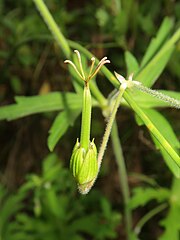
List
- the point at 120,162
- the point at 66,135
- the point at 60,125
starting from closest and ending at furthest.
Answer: the point at 60,125, the point at 120,162, the point at 66,135

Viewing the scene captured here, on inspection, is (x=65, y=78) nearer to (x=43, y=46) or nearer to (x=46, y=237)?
(x=43, y=46)

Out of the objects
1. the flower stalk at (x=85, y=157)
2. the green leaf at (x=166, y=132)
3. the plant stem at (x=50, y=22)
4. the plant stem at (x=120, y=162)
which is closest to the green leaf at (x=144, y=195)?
the plant stem at (x=120, y=162)

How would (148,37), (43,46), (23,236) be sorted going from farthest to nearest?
(43,46), (148,37), (23,236)

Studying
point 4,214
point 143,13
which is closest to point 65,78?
point 143,13

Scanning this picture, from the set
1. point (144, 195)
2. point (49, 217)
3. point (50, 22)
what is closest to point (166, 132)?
point (50, 22)

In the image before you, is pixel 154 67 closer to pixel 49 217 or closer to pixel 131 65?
pixel 131 65

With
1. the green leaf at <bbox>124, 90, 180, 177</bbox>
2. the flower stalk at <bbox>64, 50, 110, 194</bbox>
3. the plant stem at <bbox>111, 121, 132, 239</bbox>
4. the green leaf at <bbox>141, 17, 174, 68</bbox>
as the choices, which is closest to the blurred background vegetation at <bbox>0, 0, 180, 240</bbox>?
the plant stem at <bbox>111, 121, 132, 239</bbox>

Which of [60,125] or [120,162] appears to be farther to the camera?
[120,162]
